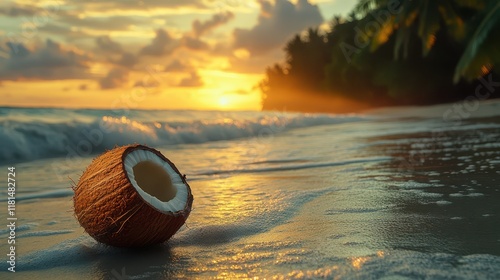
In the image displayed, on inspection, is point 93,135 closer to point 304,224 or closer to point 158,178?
point 158,178

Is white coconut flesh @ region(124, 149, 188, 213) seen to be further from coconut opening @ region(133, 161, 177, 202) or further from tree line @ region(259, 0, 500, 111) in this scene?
tree line @ region(259, 0, 500, 111)

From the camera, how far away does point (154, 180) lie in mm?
3180

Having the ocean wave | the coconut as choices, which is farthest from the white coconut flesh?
the ocean wave

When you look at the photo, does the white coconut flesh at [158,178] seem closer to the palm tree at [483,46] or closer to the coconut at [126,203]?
the coconut at [126,203]

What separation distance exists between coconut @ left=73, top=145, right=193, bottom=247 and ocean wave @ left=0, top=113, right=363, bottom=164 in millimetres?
7014

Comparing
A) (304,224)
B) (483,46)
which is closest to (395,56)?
(483,46)

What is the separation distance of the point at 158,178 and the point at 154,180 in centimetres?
3

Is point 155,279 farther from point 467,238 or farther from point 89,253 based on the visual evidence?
point 467,238

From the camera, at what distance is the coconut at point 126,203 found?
2783 millimetres

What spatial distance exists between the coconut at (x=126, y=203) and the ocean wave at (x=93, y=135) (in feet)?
23.0

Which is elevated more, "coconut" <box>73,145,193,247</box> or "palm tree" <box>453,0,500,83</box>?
"palm tree" <box>453,0,500,83</box>

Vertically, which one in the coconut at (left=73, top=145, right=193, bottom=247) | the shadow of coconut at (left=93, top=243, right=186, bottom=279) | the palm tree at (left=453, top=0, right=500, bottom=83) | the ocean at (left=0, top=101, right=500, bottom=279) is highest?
the palm tree at (left=453, top=0, right=500, bottom=83)

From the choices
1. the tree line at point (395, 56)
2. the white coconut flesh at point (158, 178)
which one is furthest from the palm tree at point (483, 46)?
the white coconut flesh at point (158, 178)

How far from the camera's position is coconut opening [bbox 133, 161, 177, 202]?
10.3 feet
